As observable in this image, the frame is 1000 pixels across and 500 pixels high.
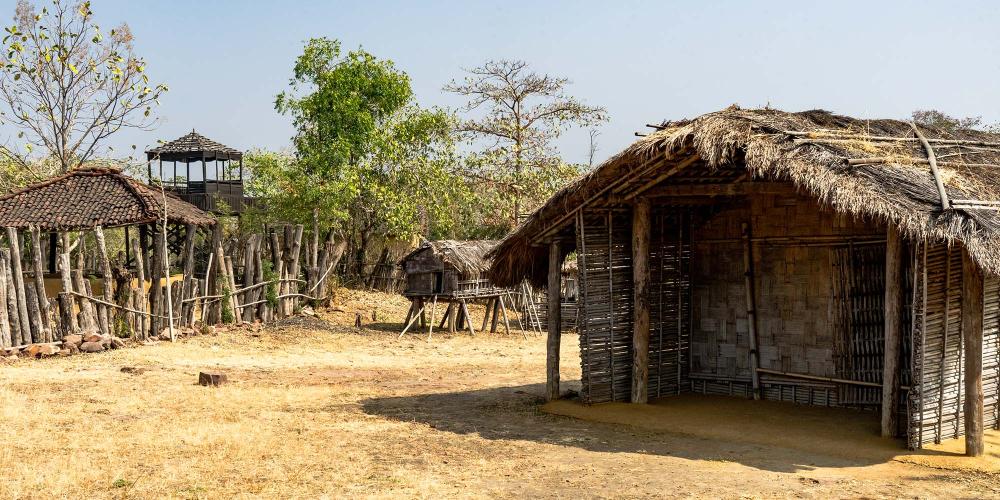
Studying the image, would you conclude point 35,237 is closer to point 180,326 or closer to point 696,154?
point 180,326

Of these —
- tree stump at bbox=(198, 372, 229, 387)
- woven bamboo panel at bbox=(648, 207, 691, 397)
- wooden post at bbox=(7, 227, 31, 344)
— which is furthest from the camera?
wooden post at bbox=(7, 227, 31, 344)

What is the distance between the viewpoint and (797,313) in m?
10.8

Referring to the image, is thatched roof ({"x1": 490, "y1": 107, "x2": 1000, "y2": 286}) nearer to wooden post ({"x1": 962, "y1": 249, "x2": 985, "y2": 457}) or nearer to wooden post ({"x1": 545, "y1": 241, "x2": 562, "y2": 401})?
wooden post ({"x1": 545, "y1": 241, "x2": 562, "y2": 401})

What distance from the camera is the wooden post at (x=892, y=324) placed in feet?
28.7

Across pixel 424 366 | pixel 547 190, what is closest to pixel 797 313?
pixel 424 366

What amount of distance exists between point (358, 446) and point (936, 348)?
5.20 m

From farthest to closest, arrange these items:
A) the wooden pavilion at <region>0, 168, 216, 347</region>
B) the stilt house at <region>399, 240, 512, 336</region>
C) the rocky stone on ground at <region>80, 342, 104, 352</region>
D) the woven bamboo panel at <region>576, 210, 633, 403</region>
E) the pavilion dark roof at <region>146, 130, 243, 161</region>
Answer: the pavilion dark roof at <region>146, 130, 243, 161</region> → the stilt house at <region>399, 240, 512, 336</region> → the rocky stone on ground at <region>80, 342, 104, 352</region> → the wooden pavilion at <region>0, 168, 216, 347</region> → the woven bamboo panel at <region>576, 210, 633, 403</region>

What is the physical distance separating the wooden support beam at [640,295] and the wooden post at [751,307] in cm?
128

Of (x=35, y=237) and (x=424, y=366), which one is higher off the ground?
(x=35, y=237)

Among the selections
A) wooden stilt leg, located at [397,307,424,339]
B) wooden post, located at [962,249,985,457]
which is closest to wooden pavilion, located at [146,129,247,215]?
wooden stilt leg, located at [397,307,424,339]

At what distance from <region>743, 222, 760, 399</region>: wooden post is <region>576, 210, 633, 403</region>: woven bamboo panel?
1.35m

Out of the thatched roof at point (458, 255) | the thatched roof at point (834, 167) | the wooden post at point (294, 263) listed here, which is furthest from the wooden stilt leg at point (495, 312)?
the thatched roof at point (834, 167)

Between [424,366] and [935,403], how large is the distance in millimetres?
8591

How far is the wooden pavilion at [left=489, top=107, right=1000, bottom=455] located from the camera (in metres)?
8.44
